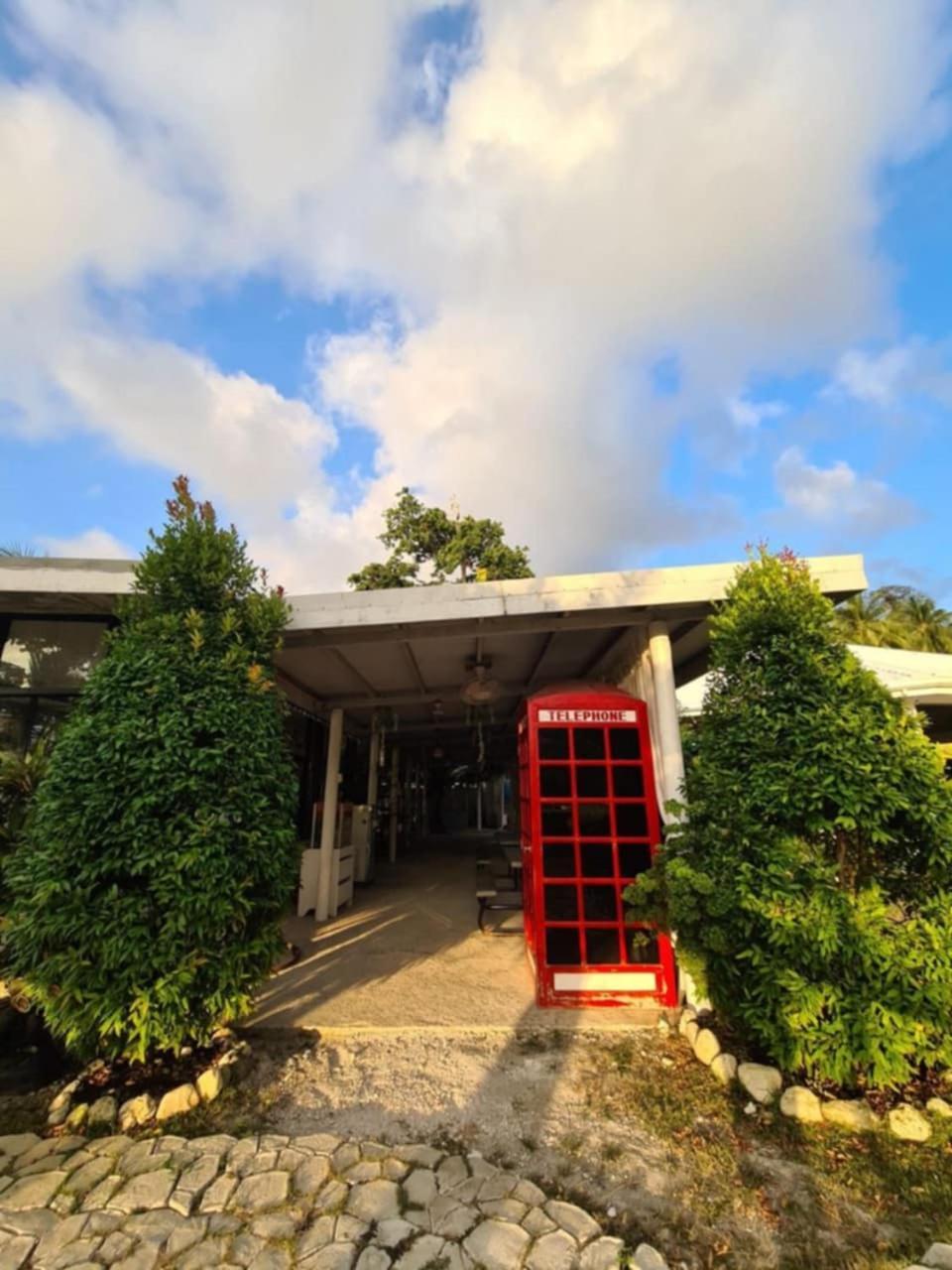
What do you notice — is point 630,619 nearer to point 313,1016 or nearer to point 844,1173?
point 844,1173

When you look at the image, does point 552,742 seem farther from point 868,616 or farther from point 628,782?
point 868,616

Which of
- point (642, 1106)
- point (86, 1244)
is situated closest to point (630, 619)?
point (642, 1106)

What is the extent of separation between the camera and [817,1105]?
2.97 metres

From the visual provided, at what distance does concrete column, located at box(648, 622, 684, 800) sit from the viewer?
15.0 ft

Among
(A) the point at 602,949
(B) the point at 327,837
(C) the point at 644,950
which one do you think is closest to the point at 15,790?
(B) the point at 327,837

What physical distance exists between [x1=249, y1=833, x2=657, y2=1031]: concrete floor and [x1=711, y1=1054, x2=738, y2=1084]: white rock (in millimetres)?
792

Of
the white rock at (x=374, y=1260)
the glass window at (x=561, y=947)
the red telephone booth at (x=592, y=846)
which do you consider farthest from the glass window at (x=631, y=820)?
the white rock at (x=374, y=1260)

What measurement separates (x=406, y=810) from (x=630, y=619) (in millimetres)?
13208

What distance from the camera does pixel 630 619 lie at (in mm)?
4801

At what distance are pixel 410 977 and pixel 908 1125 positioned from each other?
3.71m

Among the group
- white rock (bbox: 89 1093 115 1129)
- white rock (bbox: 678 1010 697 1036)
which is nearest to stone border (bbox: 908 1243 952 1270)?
white rock (bbox: 678 1010 697 1036)

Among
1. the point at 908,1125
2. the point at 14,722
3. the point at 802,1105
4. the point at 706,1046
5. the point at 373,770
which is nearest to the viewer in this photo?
the point at 908,1125

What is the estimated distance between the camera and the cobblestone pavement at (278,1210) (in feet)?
6.97

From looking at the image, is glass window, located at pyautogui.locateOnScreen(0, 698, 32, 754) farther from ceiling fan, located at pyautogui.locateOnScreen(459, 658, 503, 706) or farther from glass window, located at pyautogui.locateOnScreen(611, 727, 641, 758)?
glass window, located at pyautogui.locateOnScreen(611, 727, 641, 758)
